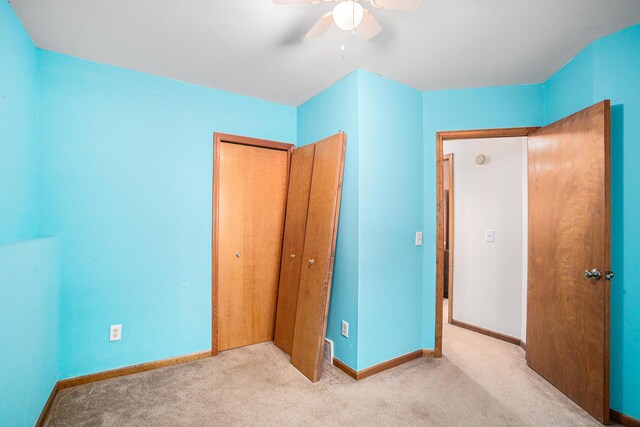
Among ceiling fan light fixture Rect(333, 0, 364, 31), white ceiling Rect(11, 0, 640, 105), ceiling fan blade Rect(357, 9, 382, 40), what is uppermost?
white ceiling Rect(11, 0, 640, 105)

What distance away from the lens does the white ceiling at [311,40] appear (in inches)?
66.3

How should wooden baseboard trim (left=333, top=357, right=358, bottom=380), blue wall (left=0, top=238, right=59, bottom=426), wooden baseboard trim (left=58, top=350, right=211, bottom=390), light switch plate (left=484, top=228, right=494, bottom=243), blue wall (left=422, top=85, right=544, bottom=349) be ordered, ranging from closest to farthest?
blue wall (left=0, top=238, right=59, bottom=426), wooden baseboard trim (left=58, top=350, right=211, bottom=390), wooden baseboard trim (left=333, top=357, right=358, bottom=380), blue wall (left=422, top=85, right=544, bottom=349), light switch plate (left=484, top=228, right=494, bottom=243)

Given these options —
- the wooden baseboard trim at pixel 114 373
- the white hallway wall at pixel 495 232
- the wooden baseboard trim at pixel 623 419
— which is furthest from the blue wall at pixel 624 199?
the wooden baseboard trim at pixel 114 373

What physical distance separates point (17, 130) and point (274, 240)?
2.04 m

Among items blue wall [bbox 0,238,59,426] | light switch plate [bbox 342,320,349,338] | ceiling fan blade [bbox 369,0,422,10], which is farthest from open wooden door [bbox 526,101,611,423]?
blue wall [bbox 0,238,59,426]

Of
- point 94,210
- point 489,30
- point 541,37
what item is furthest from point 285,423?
point 541,37

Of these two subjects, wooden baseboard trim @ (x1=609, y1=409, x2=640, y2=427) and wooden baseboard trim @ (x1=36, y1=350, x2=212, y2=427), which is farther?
wooden baseboard trim @ (x1=36, y1=350, x2=212, y2=427)

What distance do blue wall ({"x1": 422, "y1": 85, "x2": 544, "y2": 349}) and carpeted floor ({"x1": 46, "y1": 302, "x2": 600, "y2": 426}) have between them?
561 millimetres

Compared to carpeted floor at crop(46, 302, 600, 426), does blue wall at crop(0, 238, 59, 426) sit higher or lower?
higher

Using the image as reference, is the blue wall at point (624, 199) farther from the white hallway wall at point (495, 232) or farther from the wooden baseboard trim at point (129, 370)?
the wooden baseboard trim at point (129, 370)

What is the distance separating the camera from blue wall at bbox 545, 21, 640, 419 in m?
1.82

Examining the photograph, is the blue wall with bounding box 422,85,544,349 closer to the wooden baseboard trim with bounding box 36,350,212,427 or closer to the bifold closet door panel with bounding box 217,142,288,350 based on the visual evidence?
the bifold closet door panel with bounding box 217,142,288,350

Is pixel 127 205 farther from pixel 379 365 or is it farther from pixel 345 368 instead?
pixel 379 365

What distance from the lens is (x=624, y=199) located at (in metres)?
1.87
